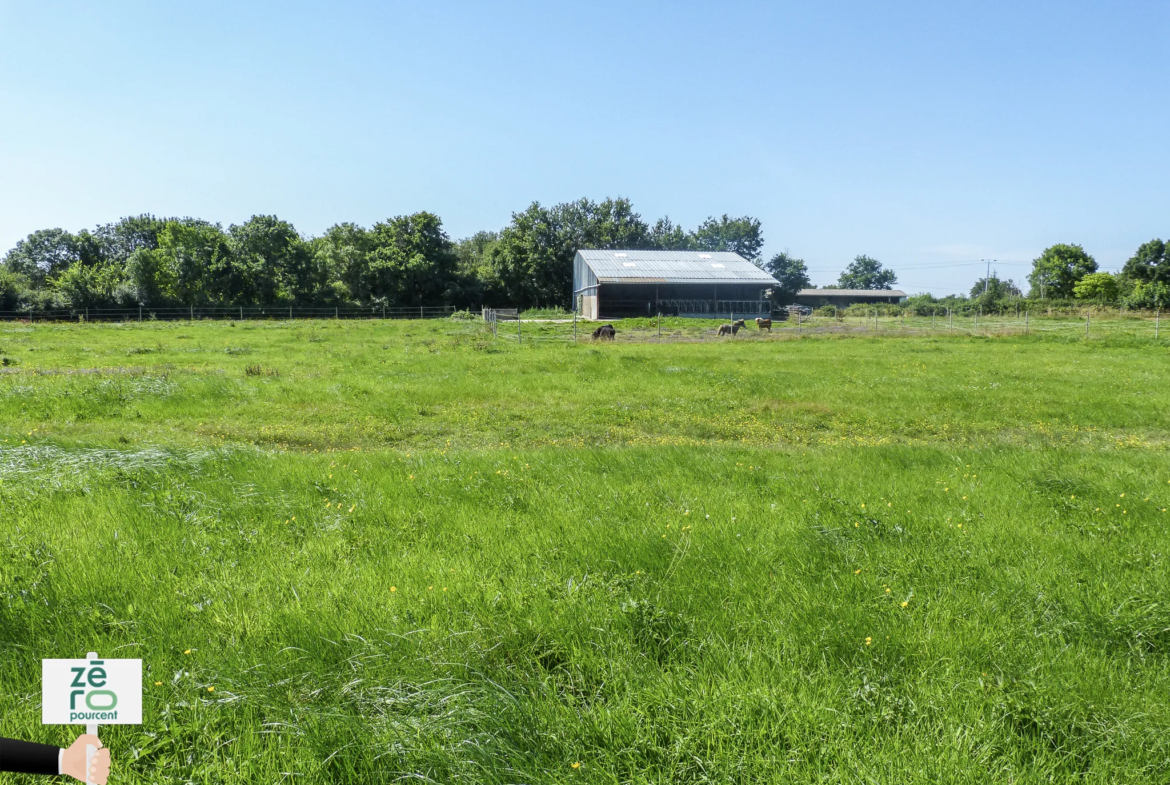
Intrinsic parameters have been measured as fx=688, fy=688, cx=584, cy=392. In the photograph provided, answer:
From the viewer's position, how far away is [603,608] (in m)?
4.16

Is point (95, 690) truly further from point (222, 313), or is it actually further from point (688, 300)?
point (222, 313)

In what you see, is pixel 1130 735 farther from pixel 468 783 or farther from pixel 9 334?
pixel 9 334

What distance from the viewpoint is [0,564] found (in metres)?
4.71

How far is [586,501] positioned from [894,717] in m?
3.78

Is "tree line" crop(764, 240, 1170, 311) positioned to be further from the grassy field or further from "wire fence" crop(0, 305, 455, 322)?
the grassy field

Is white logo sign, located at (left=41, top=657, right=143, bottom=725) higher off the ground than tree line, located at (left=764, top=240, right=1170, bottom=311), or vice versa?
tree line, located at (left=764, top=240, right=1170, bottom=311)

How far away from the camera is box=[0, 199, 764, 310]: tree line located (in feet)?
198

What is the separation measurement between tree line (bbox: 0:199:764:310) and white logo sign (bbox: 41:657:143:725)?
2669 inches

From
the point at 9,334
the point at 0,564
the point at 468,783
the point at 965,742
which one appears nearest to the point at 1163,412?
the point at 965,742

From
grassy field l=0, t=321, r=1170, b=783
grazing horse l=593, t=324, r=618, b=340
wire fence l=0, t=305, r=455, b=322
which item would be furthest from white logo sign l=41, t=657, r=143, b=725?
wire fence l=0, t=305, r=455, b=322

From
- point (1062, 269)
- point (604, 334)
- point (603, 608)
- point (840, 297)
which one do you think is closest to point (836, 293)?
point (840, 297)

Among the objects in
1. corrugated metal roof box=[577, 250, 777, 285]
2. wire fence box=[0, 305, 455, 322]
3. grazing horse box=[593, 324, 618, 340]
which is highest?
corrugated metal roof box=[577, 250, 777, 285]

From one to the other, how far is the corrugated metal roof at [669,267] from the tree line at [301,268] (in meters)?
12.2

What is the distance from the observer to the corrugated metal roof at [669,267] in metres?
61.4
